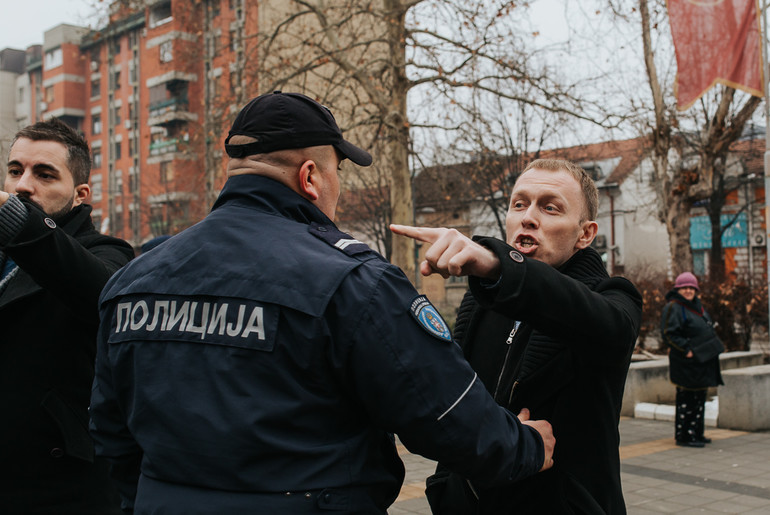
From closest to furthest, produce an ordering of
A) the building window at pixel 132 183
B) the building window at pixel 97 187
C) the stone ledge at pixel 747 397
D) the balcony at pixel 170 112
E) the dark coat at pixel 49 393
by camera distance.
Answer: the dark coat at pixel 49 393
the stone ledge at pixel 747 397
the balcony at pixel 170 112
the building window at pixel 132 183
the building window at pixel 97 187

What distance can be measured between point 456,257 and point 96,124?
71.1 m

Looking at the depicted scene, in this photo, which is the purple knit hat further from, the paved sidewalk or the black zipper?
the black zipper

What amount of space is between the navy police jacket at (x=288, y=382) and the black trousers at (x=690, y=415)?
7.75 m

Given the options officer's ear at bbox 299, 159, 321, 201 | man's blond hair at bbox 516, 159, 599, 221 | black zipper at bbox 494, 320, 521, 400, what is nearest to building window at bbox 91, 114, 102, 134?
man's blond hair at bbox 516, 159, 599, 221

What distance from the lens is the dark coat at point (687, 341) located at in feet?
28.7

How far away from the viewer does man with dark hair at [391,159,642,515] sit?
179cm

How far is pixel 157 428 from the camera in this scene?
171 cm

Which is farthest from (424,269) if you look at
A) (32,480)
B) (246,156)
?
(32,480)

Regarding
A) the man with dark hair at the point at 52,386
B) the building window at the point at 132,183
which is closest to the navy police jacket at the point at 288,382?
the man with dark hair at the point at 52,386

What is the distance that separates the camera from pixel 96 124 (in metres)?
66.6

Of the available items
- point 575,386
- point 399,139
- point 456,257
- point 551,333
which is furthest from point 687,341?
point 456,257

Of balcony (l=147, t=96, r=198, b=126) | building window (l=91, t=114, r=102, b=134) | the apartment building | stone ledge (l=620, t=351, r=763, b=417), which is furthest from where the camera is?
building window (l=91, t=114, r=102, b=134)

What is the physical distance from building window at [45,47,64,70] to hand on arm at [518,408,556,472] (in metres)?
72.8

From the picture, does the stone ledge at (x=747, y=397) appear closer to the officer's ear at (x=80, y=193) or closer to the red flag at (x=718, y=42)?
the red flag at (x=718, y=42)
